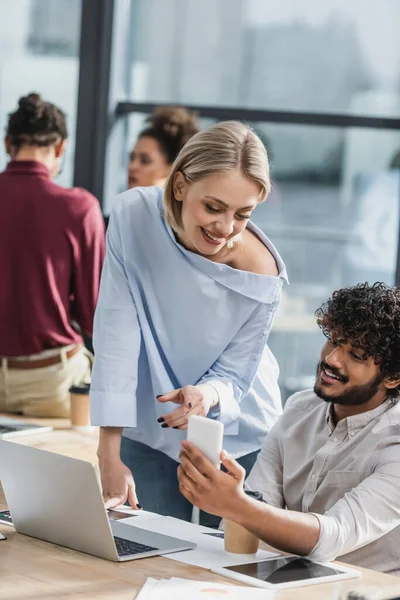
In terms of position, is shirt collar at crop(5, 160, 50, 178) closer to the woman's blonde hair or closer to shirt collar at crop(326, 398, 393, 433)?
the woman's blonde hair

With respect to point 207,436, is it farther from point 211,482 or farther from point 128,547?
point 128,547

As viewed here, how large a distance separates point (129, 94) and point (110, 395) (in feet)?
8.27

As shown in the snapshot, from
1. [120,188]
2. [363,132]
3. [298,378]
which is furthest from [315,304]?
[120,188]

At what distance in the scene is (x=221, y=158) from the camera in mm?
2289

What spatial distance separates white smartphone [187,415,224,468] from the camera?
1797 mm

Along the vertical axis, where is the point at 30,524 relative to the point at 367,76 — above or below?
below

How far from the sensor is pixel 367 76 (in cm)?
416

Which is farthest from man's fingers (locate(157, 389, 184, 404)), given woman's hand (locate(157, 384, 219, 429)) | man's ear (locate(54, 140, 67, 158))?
man's ear (locate(54, 140, 67, 158))

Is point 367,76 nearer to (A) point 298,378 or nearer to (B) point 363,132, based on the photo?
(B) point 363,132

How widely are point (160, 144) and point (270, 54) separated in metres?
0.64

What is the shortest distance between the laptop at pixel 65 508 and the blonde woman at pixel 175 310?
0.34m

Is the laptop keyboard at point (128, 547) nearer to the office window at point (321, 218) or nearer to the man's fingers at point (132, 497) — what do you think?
the man's fingers at point (132, 497)

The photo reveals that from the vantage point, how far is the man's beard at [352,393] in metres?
2.28

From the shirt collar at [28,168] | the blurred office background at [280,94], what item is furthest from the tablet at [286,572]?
the blurred office background at [280,94]
